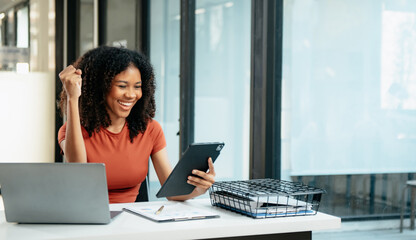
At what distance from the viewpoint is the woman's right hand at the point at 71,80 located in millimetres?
1903

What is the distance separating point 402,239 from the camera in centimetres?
199

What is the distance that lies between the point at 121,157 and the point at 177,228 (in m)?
0.81

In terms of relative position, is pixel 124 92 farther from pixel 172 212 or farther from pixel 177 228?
pixel 177 228

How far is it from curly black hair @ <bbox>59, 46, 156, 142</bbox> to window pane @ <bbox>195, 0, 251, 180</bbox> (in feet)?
2.41

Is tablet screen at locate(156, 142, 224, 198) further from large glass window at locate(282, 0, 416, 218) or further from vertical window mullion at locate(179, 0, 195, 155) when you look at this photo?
vertical window mullion at locate(179, 0, 195, 155)

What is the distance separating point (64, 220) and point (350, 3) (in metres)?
1.37

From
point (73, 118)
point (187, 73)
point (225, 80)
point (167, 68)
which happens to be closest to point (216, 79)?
point (225, 80)

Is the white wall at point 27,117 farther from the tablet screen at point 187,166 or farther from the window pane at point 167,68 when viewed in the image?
the tablet screen at point 187,166

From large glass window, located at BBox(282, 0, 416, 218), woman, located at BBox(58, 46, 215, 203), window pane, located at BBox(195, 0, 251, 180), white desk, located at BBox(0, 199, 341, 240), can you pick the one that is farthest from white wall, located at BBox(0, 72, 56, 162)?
white desk, located at BBox(0, 199, 341, 240)

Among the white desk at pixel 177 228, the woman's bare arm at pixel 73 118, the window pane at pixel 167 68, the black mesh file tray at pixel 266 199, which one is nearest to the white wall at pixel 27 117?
the window pane at pixel 167 68

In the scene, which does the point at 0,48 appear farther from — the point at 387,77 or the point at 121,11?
the point at 387,77

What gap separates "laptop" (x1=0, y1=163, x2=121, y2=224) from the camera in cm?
150

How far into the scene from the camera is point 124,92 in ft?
7.28

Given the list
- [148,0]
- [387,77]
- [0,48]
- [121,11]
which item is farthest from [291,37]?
[0,48]
